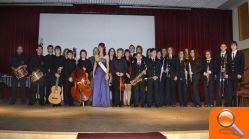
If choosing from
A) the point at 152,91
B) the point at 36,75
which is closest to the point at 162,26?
the point at 152,91

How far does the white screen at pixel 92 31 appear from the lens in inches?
349

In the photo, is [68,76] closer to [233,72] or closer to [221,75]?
[221,75]

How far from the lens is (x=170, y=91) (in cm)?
663

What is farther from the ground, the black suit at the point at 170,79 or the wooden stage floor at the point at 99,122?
the black suit at the point at 170,79

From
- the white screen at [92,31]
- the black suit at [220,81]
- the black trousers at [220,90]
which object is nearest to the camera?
the black suit at [220,81]

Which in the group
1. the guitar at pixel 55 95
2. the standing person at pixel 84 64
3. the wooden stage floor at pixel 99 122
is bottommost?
the wooden stage floor at pixel 99 122

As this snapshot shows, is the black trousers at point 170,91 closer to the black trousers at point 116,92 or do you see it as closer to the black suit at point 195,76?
the black suit at point 195,76

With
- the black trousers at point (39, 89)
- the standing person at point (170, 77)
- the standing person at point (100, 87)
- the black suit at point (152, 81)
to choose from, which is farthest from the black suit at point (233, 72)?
the black trousers at point (39, 89)

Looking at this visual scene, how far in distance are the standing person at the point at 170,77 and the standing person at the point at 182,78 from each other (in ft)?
0.32

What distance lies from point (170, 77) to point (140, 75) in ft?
2.56

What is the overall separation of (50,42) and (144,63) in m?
3.75

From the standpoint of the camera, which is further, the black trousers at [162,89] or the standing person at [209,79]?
the black trousers at [162,89]

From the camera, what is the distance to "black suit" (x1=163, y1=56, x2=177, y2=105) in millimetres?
6484

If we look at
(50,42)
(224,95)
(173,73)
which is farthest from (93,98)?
(50,42)
